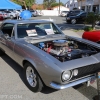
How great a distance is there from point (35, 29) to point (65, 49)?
136cm

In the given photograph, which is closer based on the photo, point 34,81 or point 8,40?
point 34,81

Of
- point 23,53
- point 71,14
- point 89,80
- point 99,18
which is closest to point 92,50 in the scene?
point 89,80

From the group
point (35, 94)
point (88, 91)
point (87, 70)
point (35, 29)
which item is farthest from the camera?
point (35, 29)

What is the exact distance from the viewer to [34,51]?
340 cm

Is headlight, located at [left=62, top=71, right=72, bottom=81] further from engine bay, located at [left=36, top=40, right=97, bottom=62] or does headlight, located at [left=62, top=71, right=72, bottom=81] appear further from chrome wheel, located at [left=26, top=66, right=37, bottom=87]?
chrome wheel, located at [left=26, top=66, right=37, bottom=87]

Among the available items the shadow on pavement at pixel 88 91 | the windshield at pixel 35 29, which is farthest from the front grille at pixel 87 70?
the windshield at pixel 35 29

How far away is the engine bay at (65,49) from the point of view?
11.3 ft

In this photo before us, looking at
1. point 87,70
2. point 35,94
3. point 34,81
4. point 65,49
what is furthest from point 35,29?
point 87,70

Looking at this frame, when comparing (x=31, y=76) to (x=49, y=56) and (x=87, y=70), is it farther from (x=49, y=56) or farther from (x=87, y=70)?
(x=87, y=70)

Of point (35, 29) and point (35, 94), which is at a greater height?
point (35, 29)

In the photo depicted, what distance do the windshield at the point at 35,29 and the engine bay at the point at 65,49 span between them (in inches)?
22.3

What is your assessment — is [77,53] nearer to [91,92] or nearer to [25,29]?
[91,92]

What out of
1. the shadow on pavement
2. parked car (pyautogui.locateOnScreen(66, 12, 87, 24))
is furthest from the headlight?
parked car (pyautogui.locateOnScreen(66, 12, 87, 24))

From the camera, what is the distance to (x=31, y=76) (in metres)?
3.62
